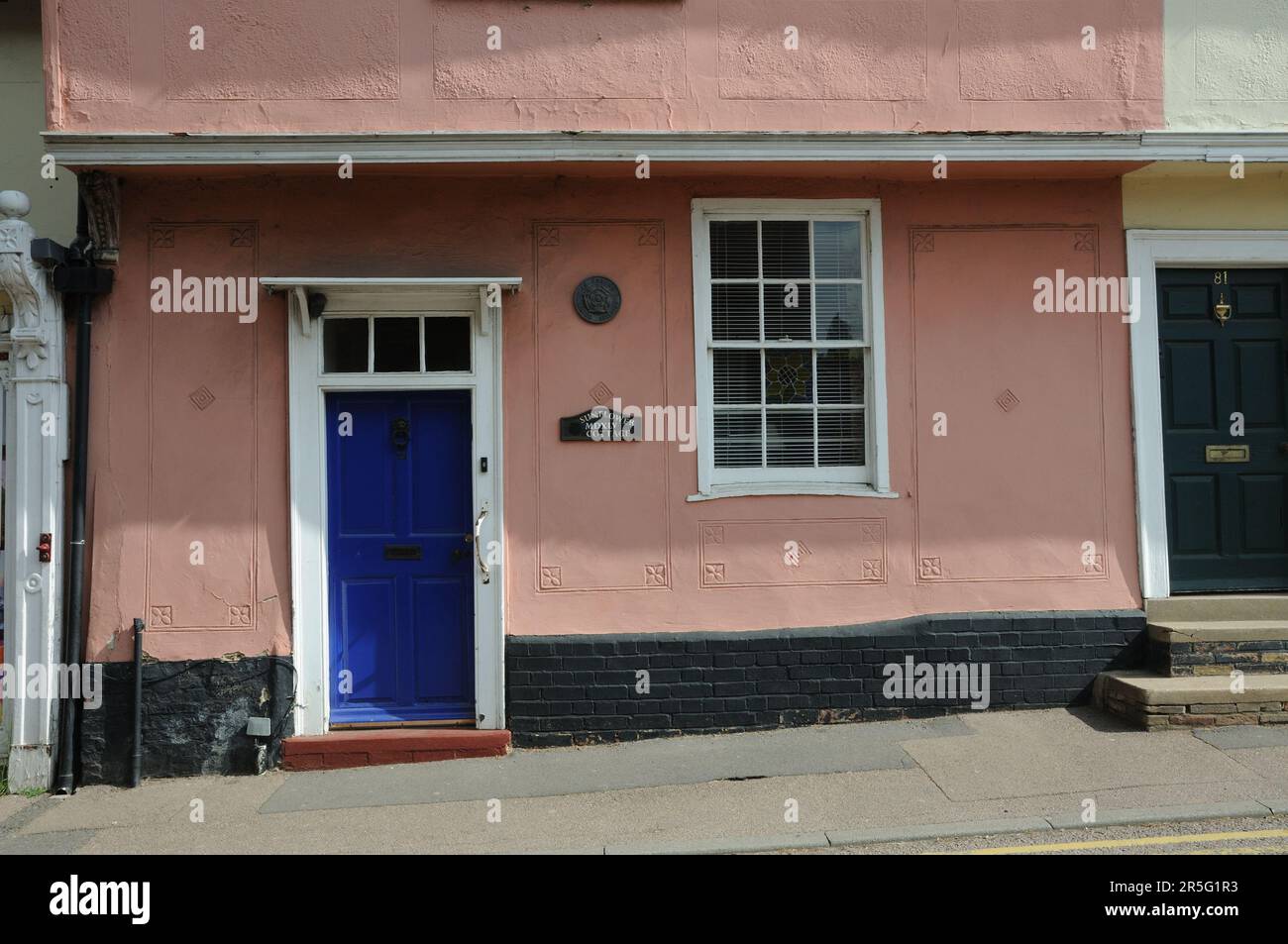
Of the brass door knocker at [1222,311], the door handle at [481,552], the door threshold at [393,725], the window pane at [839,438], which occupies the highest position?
the brass door knocker at [1222,311]

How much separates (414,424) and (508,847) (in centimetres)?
293

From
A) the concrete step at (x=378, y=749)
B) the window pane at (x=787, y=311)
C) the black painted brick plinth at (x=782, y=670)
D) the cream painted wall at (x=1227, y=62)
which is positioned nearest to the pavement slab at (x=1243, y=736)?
the black painted brick plinth at (x=782, y=670)

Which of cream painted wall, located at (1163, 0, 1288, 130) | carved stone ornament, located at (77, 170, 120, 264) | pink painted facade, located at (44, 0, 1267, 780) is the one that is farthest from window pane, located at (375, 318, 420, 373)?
cream painted wall, located at (1163, 0, 1288, 130)

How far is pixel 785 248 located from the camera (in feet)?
22.0

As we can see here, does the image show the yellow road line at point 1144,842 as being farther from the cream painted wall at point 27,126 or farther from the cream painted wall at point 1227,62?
the cream painted wall at point 27,126

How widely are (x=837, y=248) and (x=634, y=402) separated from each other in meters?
1.82

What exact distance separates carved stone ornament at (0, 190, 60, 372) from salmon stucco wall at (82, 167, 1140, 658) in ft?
1.07

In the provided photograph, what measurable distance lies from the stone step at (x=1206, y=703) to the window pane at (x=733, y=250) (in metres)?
3.77

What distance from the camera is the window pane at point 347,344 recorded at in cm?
649

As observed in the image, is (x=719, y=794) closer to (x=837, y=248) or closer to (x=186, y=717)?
(x=186, y=717)

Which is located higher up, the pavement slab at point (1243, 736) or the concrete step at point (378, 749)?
the pavement slab at point (1243, 736)

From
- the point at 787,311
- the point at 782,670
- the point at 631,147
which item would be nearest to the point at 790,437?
the point at 787,311

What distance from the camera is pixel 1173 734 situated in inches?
235

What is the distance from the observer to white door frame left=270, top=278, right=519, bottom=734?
6309 millimetres
